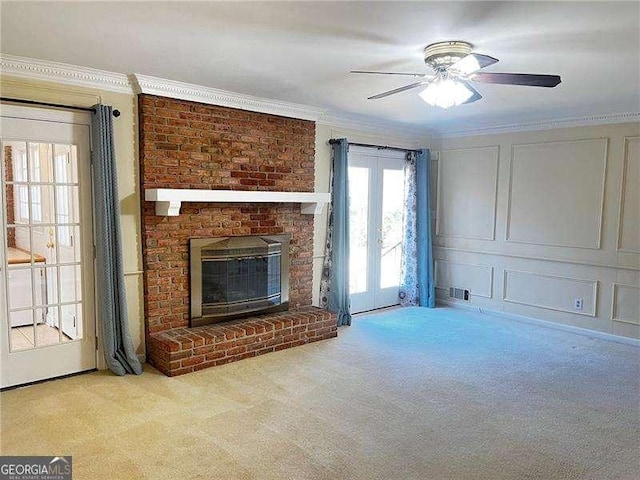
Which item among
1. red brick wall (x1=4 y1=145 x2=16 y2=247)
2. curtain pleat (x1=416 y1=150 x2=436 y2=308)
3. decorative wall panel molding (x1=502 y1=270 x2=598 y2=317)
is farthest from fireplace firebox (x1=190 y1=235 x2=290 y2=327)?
decorative wall panel molding (x1=502 y1=270 x2=598 y2=317)

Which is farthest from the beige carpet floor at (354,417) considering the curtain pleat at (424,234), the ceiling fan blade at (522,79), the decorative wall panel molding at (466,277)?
the ceiling fan blade at (522,79)

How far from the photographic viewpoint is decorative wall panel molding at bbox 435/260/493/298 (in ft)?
21.0

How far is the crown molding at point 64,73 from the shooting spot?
3.48 metres

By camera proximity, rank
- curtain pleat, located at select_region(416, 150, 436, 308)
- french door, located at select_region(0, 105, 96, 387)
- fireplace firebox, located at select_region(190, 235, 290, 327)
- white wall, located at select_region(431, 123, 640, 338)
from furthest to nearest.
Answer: curtain pleat, located at select_region(416, 150, 436, 308) < white wall, located at select_region(431, 123, 640, 338) < fireplace firebox, located at select_region(190, 235, 290, 327) < french door, located at select_region(0, 105, 96, 387)

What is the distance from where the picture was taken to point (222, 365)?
4305mm

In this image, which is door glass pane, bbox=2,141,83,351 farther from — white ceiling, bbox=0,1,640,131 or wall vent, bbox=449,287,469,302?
wall vent, bbox=449,287,469,302

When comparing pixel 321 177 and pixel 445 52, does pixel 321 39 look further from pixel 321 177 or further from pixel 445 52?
pixel 321 177

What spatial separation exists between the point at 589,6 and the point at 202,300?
376 cm

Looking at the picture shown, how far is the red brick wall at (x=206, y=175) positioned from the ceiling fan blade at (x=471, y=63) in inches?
93.9

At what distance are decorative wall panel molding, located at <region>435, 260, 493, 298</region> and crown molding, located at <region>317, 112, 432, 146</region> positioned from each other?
180cm

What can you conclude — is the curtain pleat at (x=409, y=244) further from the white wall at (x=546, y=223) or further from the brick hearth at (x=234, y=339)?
→ the brick hearth at (x=234, y=339)

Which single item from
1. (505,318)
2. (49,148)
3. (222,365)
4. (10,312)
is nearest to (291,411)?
(222,365)

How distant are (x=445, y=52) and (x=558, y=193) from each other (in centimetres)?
341

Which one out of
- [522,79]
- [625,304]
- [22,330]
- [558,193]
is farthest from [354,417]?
[558,193]
